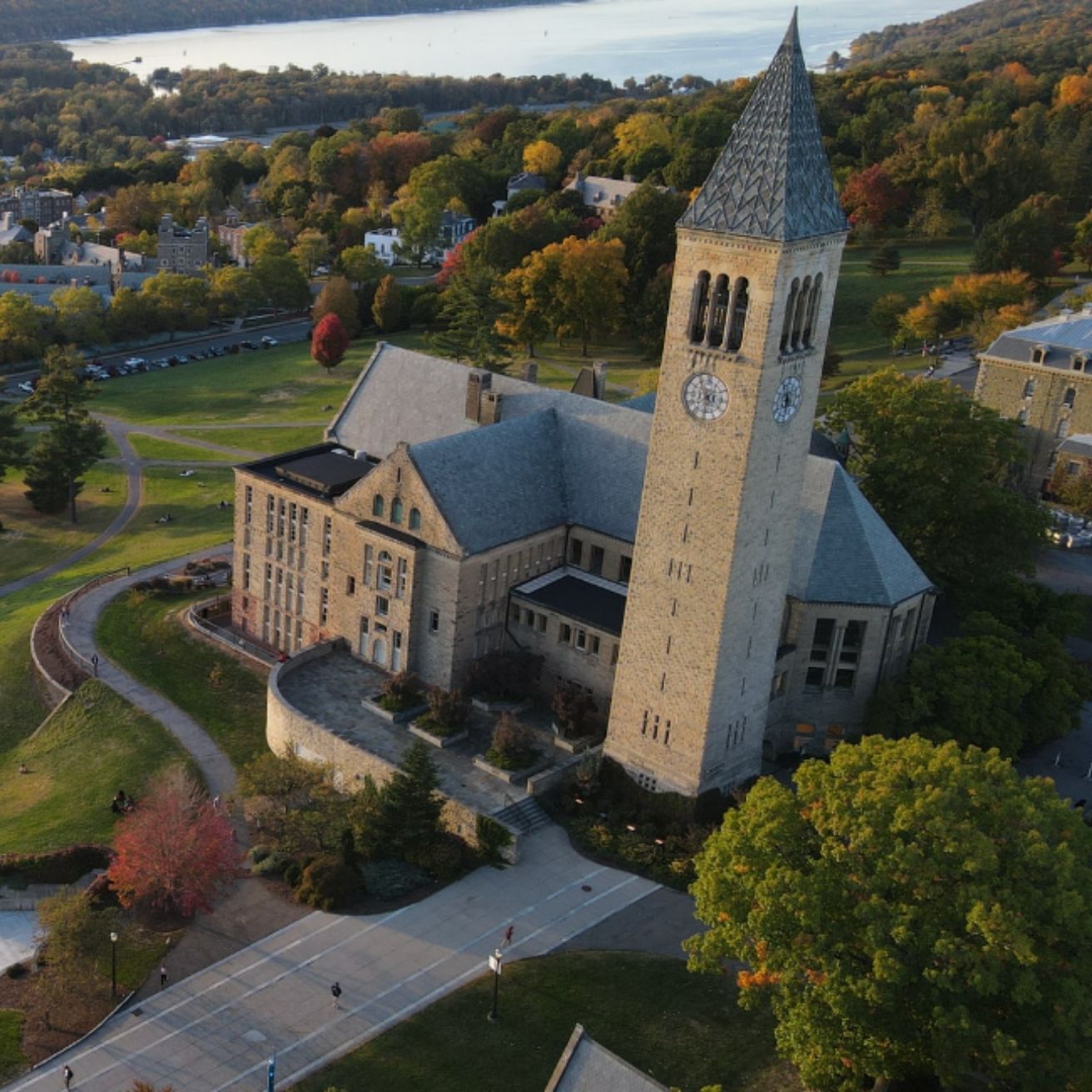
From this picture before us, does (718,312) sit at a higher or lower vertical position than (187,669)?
higher

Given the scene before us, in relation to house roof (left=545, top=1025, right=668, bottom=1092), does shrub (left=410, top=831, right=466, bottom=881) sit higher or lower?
lower

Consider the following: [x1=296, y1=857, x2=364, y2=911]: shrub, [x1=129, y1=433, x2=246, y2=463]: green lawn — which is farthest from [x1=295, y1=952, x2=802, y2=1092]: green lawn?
[x1=129, y1=433, x2=246, y2=463]: green lawn

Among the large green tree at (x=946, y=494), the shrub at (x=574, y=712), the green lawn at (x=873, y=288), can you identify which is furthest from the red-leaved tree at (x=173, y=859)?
the green lawn at (x=873, y=288)

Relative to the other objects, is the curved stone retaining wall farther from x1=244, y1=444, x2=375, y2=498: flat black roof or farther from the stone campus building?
x1=244, y1=444, x2=375, y2=498: flat black roof

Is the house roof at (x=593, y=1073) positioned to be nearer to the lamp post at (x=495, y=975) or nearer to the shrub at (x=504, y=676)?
the lamp post at (x=495, y=975)

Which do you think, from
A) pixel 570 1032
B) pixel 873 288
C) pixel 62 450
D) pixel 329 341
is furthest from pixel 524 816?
pixel 873 288

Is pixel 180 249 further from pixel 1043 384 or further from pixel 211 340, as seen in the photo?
pixel 1043 384

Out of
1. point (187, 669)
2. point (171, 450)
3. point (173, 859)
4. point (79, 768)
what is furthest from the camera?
point (171, 450)
